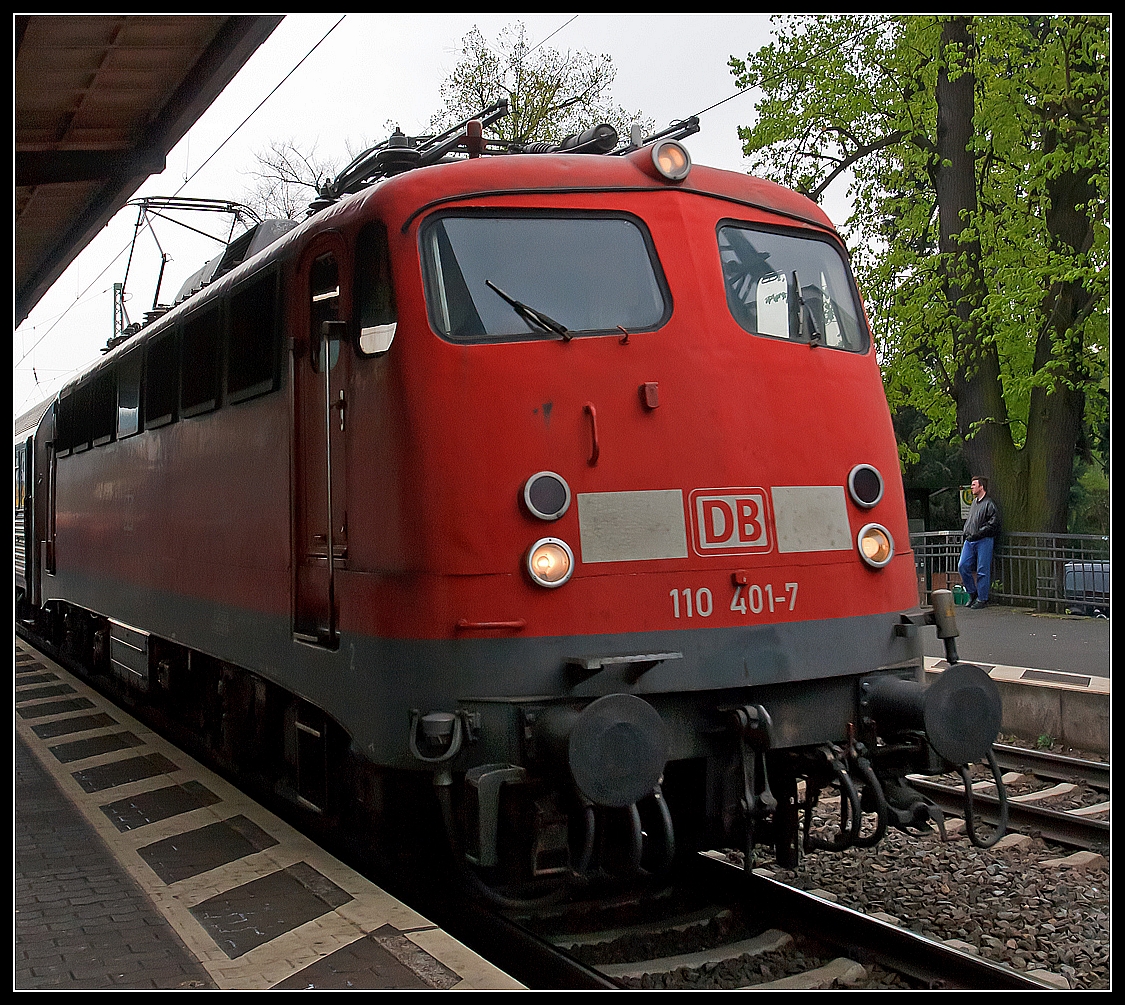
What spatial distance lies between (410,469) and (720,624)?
1463mm

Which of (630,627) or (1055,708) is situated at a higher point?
(630,627)

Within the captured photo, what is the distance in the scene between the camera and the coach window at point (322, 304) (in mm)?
5797

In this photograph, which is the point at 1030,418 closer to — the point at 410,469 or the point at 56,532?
the point at 56,532

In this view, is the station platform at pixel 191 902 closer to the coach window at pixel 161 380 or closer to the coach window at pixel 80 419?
the coach window at pixel 161 380

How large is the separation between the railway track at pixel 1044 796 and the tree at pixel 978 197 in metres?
8.79

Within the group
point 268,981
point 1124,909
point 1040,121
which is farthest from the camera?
point 1040,121

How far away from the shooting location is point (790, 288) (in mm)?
5996

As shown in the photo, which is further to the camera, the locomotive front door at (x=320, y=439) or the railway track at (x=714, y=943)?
the locomotive front door at (x=320, y=439)

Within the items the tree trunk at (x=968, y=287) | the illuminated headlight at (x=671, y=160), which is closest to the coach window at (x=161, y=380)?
the illuminated headlight at (x=671, y=160)

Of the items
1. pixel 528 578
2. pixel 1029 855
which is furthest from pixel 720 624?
pixel 1029 855

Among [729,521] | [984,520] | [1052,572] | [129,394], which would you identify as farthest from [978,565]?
[729,521]

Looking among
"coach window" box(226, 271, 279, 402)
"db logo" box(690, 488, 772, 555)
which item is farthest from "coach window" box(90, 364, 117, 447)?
"db logo" box(690, 488, 772, 555)

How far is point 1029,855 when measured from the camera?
7312 millimetres

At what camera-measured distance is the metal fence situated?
52.0 ft
